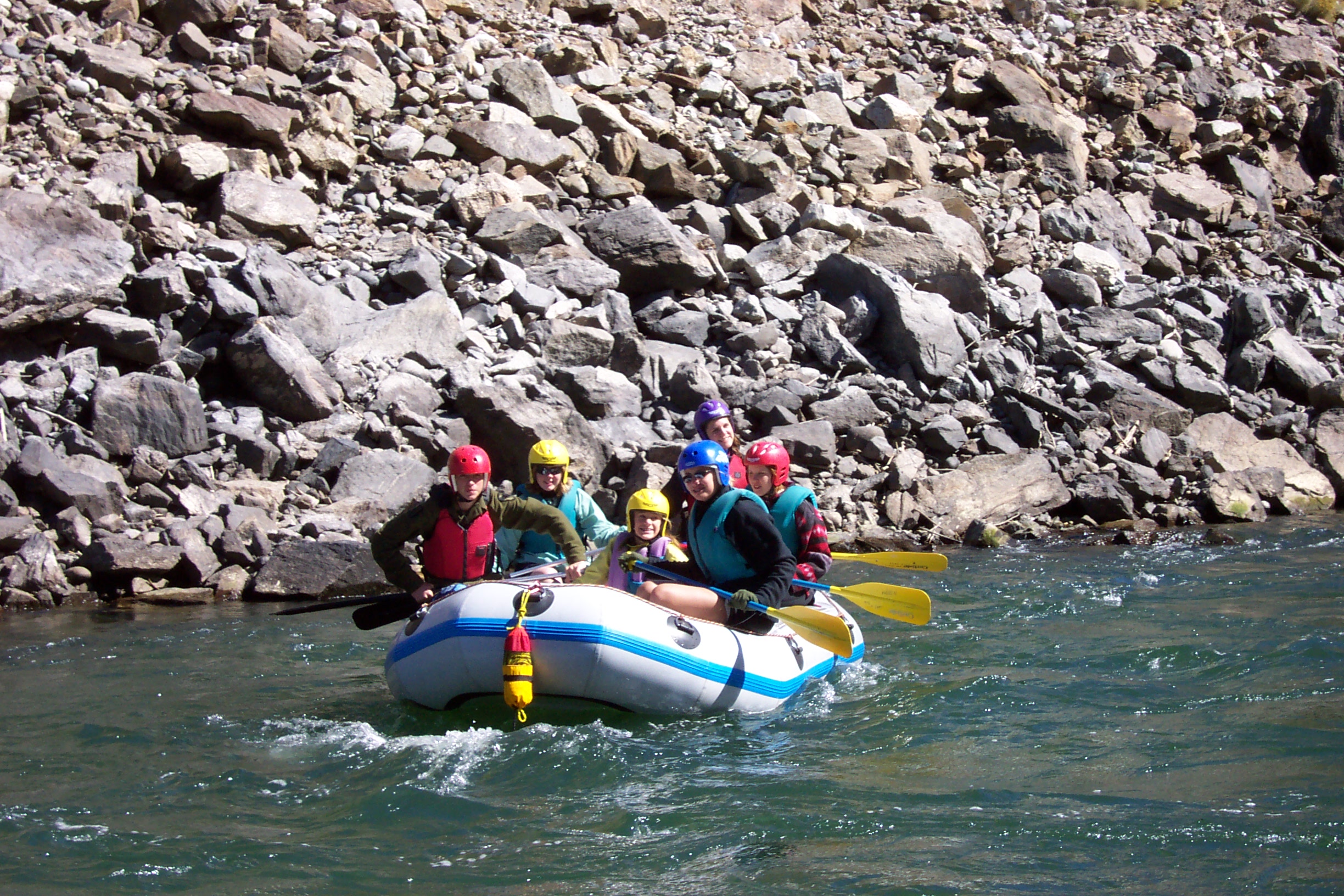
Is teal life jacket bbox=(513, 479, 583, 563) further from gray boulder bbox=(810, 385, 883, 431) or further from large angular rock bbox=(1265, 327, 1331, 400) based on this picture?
large angular rock bbox=(1265, 327, 1331, 400)

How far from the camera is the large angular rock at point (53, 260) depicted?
32.0 feet

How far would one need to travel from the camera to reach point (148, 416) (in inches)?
369

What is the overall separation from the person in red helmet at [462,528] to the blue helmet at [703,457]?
27.5 inches

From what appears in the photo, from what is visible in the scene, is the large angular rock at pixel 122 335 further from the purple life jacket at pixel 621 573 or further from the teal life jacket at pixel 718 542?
the teal life jacket at pixel 718 542

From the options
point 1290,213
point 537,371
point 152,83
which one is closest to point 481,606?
point 537,371

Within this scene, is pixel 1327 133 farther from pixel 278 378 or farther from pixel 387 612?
pixel 387 612

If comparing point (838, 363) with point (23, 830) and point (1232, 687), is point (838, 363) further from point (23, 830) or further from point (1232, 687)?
point (23, 830)

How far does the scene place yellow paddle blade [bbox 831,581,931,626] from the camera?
6039mm

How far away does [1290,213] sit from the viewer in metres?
19.7

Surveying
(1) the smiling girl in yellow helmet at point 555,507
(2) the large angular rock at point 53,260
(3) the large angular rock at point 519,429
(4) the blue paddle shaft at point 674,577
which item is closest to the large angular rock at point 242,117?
(2) the large angular rock at point 53,260

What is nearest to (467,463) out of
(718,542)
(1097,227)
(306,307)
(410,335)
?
(718,542)

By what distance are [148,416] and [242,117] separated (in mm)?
5684

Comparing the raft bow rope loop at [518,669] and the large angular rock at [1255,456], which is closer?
the raft bow rope loop at [518,669]

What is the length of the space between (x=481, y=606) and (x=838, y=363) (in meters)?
8.63
